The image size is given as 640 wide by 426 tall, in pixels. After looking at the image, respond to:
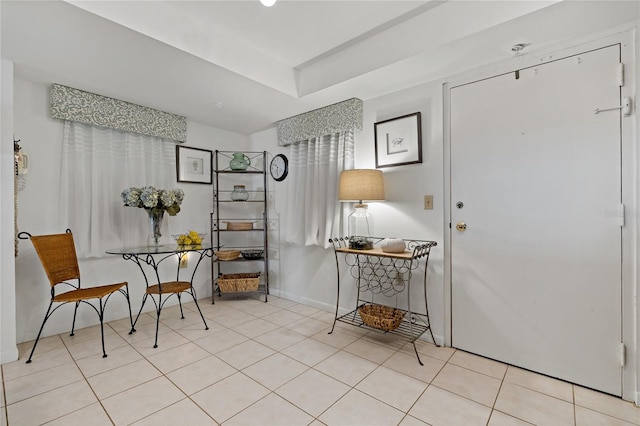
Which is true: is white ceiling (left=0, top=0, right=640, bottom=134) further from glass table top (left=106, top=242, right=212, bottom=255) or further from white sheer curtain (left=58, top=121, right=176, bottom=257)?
glass table top (left=106, top=242, right=212, bottom=255)

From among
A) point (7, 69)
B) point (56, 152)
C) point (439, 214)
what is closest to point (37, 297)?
point (56, 152)

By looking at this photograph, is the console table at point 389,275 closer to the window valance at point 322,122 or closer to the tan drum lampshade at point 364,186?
the tan drum lampshade at point 364,186

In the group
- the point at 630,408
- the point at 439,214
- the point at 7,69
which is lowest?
the point at 630,408

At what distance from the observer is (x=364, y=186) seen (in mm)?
2482

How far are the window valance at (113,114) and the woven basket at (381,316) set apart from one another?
2.88 meters

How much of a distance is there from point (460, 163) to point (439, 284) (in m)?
1.02

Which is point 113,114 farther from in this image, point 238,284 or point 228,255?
point 238,284

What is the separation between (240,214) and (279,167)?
36.3 inches

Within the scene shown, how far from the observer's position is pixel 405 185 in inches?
103

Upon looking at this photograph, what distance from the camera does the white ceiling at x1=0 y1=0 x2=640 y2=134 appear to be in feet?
5.55

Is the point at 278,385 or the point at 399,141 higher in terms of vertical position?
the point at 399,141

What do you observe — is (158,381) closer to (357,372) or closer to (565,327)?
(357,372)

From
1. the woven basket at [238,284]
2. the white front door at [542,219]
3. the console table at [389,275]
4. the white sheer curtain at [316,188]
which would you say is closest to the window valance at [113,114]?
the white sheer curtain at [316,188]

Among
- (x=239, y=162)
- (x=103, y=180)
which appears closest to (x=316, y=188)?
(x=239, y=162)
